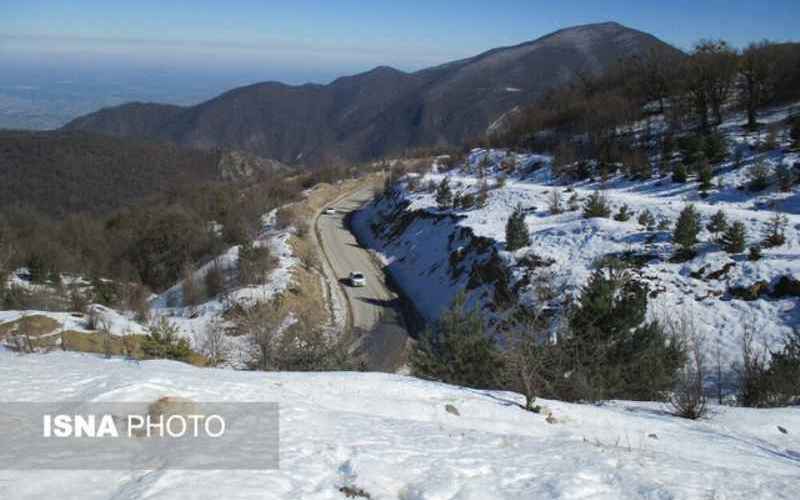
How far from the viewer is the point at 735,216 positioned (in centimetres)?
1900

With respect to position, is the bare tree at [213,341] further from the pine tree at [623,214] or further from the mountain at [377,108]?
the mountain at [377,108]

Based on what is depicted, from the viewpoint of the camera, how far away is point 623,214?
70.9ft

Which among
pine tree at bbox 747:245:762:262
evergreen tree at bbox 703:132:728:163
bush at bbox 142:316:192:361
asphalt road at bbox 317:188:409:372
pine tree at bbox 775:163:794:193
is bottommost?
asphalt road at bbox 317:188:409:372

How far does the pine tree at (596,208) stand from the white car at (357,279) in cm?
1102

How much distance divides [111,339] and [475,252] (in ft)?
49.8

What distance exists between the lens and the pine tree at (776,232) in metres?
17.1

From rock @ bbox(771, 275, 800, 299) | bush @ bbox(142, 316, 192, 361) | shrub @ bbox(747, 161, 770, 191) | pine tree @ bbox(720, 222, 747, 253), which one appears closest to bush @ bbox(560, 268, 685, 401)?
rock @ bbox(771, 275, 800, 299)

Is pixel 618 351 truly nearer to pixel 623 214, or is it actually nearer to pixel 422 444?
pixel 422 444

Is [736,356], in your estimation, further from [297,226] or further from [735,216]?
[297,226]

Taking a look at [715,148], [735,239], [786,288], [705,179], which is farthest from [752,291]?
[715,148]

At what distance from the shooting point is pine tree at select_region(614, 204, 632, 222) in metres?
21.5

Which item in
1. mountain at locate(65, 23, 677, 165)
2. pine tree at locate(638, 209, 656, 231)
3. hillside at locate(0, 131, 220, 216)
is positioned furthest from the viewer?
mountain at locate(65, 23, 677, 165)

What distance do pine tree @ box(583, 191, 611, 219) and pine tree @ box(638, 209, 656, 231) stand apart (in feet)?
5.11

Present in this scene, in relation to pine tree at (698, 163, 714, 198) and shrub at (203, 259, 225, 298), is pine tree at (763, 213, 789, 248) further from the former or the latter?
shrub at (203, 259, 225, 298)
